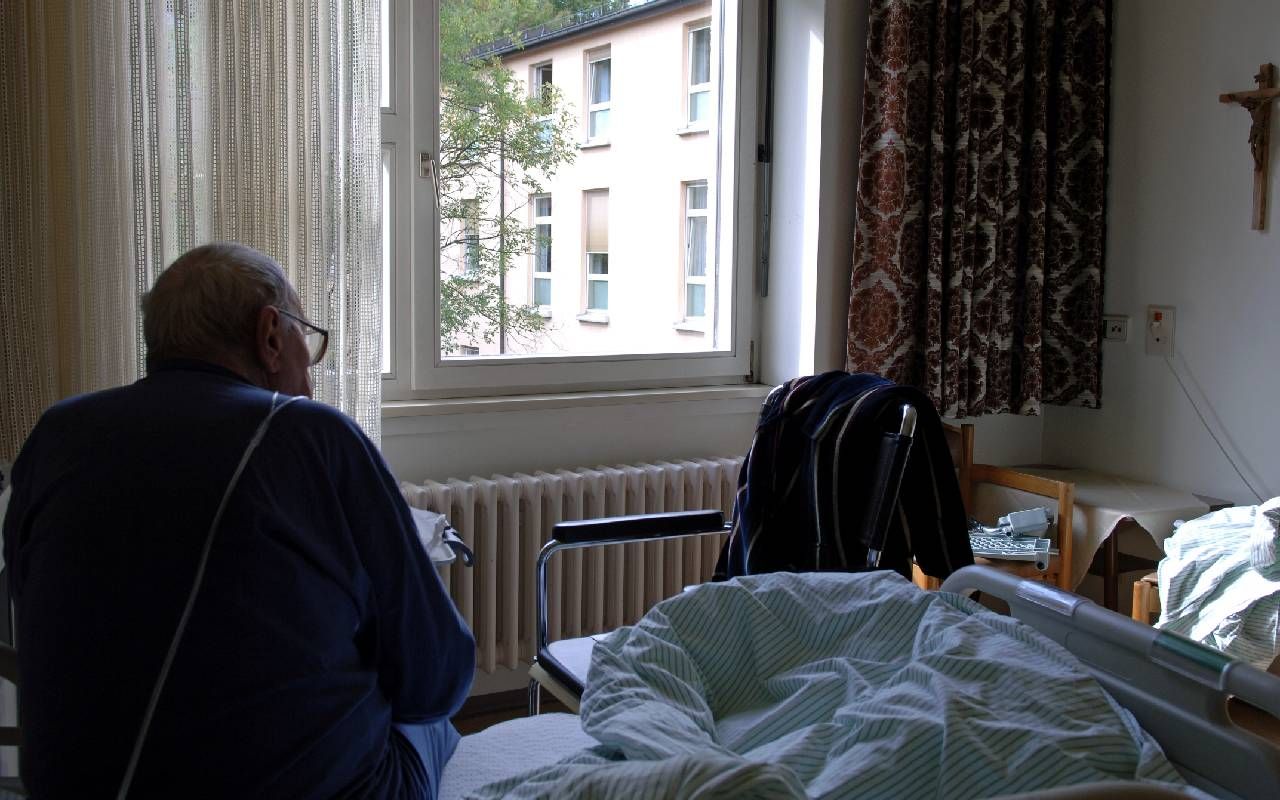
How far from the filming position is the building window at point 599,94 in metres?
3.03

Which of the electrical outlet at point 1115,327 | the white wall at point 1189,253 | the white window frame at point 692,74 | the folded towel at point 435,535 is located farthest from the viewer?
the electrical outlet at point 1115,327

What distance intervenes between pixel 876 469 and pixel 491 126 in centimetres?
142

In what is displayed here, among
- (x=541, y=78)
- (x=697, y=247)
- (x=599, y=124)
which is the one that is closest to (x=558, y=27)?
(x=541, y=78)

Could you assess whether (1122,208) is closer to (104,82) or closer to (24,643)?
(104,82)

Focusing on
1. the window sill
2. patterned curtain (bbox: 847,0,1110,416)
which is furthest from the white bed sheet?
patterned curtain (bbox: 847,0,1110,416)

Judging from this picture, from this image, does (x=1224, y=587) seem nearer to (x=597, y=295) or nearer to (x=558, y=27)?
(x=597, y=295)

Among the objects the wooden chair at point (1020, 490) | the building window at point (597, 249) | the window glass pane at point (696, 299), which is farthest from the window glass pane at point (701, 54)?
the wooden chair at point (1020, 490)

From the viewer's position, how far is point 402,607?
4.54 feet

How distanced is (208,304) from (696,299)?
2055mm

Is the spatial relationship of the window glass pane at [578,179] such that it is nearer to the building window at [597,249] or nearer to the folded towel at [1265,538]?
the building window at [597,249]

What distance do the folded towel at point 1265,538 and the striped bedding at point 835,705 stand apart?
1.35m

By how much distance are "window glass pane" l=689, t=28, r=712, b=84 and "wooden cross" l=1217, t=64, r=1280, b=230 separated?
1.37 metres

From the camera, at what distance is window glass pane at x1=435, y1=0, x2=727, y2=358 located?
9.36 feet

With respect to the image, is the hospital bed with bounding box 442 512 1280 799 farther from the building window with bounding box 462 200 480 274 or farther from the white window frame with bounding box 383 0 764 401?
the building window with bounding box 462 200 480 274
